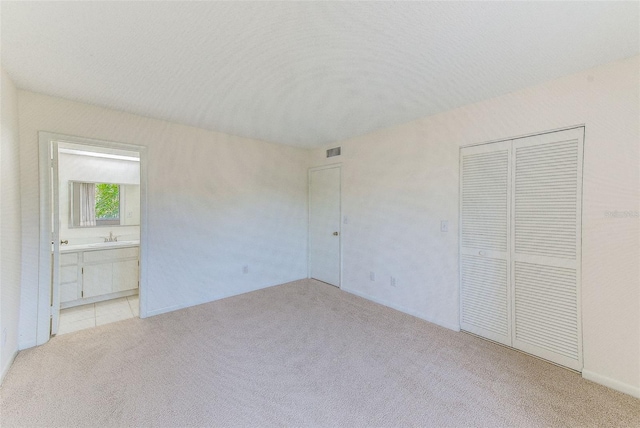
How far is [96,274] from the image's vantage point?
11.4ft

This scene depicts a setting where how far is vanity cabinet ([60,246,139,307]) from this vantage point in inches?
129

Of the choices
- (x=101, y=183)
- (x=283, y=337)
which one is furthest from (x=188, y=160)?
(x=283, y=337)

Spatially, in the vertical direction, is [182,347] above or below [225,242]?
below

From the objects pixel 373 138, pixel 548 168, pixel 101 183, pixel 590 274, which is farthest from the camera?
pixel 101 183

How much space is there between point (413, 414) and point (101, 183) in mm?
4940

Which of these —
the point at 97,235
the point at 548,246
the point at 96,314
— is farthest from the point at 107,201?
the point at 548,246

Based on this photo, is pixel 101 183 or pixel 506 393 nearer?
pixel 506 393

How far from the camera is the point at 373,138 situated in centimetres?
358

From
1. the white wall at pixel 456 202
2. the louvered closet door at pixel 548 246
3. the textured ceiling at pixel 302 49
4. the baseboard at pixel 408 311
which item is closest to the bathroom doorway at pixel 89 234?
the textured ceiling at pixel 302 49

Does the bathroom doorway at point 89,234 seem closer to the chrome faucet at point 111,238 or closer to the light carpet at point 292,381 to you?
the chrome faucet at point 111,238

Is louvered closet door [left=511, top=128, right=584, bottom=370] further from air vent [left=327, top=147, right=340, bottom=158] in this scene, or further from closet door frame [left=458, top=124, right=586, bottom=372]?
air vent [left=327, top=147, right=340, bottom=158]

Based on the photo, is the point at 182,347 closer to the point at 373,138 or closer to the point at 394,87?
the point at 394,87

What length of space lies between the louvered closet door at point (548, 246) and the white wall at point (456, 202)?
70 millimetres

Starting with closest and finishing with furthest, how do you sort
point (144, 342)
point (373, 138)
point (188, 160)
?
point (144, 342), point (188, 160), point (373, 138)
